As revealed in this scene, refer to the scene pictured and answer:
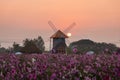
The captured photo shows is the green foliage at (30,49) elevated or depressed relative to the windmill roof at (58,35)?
depressed

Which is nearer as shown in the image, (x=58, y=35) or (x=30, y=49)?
(x=30, y=49)

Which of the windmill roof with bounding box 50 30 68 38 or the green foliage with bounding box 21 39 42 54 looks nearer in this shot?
the green foliage with bounding box 21 39 42 54

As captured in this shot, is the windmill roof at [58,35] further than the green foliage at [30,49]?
Yes

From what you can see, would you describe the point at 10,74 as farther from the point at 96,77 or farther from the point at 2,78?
the point at 96,77

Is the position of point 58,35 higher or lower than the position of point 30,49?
higher

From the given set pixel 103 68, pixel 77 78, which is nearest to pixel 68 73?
pixel 77 78

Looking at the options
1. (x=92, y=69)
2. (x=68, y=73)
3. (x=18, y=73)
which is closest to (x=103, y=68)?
(x=92, y=69)

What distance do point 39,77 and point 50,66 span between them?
4.17 ft

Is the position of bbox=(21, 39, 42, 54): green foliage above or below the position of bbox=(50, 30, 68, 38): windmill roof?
below

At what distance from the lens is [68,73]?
876 centimetres

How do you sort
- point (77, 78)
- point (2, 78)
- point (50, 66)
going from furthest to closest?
point (50, 66)
point (2, 78)
point (77, 78)

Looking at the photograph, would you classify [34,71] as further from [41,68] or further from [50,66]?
[50,66]

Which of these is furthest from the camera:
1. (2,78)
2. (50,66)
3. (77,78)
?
(50,66)

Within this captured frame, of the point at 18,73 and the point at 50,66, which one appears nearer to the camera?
the point at 18,73
